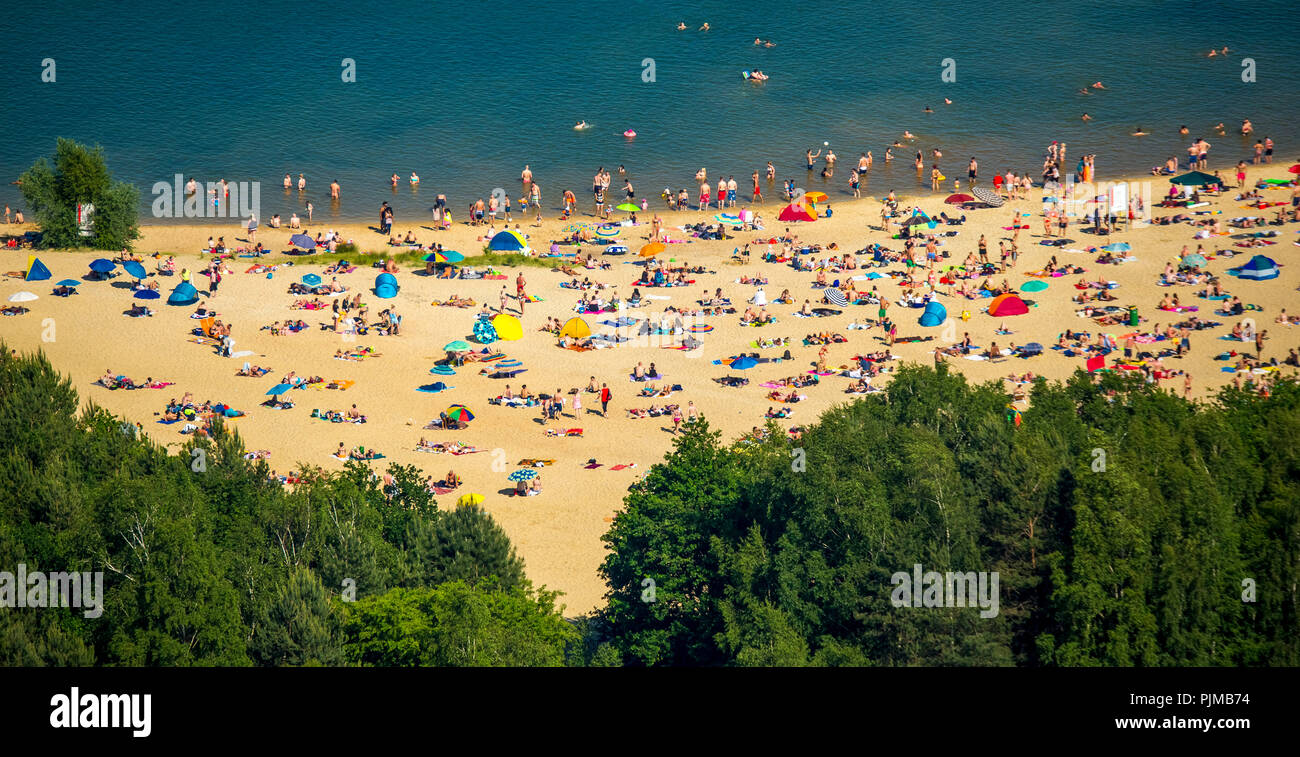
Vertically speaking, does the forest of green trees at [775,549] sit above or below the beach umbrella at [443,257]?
below

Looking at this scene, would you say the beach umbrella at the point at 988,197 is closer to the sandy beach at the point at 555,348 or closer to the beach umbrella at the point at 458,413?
the sandy beach at the point at 555,348

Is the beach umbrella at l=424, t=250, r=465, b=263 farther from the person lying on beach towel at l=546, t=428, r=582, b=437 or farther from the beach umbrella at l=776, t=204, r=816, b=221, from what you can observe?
the beach umbrella at l=776, t=204, r=816, b=221

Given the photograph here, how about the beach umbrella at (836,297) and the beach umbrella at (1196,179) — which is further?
the beach umbrella at (1196,179)

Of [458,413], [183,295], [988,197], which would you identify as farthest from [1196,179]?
[183,295]

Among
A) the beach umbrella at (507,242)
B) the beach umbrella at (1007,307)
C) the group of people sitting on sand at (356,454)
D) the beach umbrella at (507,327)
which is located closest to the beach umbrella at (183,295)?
the beach umbrella at (507,327)

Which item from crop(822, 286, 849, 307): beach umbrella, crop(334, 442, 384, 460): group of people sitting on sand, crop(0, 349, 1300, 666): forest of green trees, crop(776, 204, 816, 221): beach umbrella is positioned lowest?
crop(0, 349, 1300, 666): forest of green trees

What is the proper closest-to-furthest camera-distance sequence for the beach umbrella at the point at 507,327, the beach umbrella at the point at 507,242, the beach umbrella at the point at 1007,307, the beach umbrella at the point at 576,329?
1. the beach umbrella at the point at 507,327
2. the beach umbrella at the point at 576,329
3. the beach umbrella at the point at 1007,307
4. the beach umbrella at the point at 507,242

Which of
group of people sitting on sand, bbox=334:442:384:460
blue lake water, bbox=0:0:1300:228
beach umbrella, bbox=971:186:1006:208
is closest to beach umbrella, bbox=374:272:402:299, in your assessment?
blue lake water, bbox=0:0:1300:228
